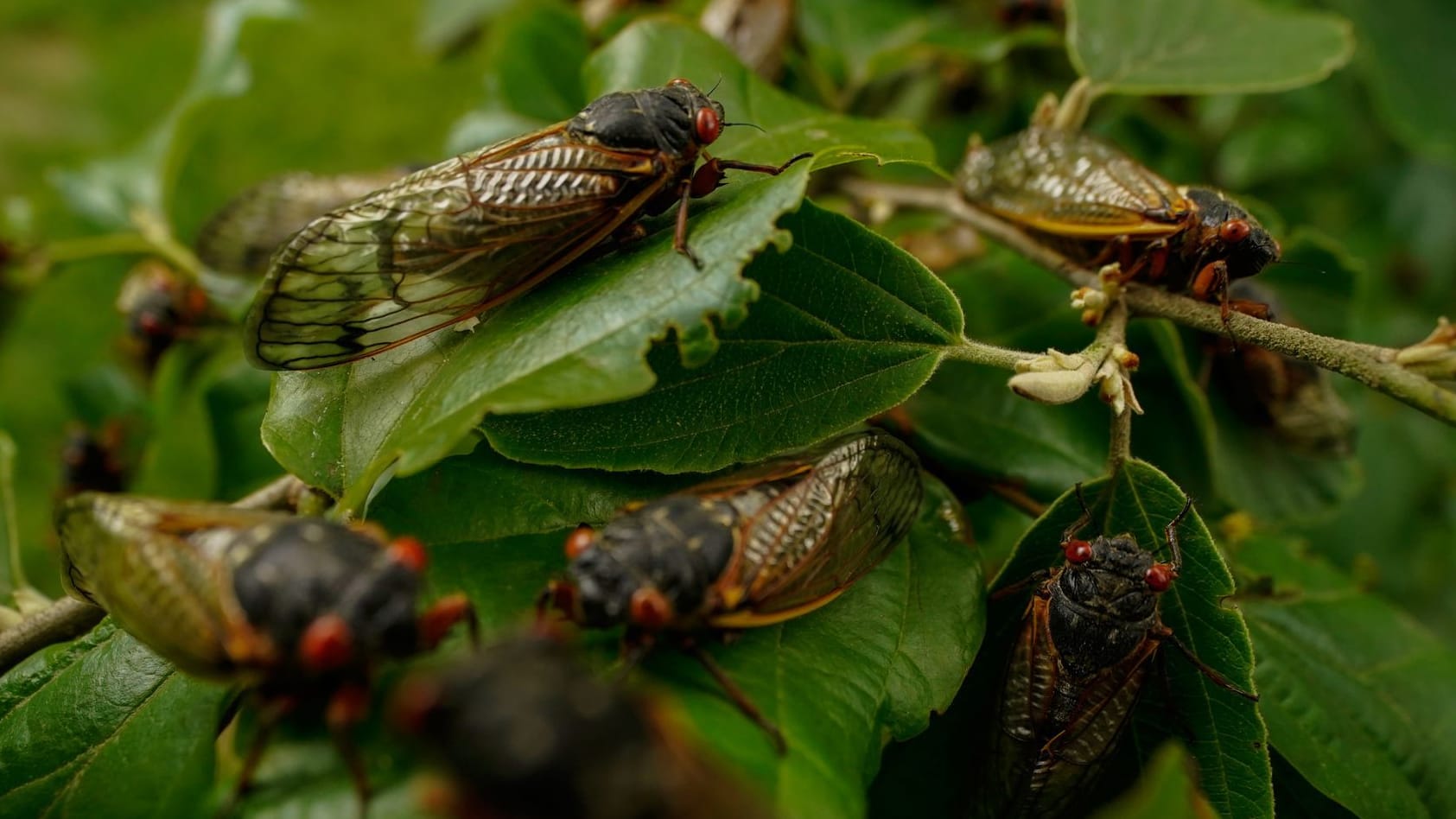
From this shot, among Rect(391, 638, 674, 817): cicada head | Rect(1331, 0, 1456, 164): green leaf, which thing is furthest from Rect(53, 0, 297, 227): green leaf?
Rect(1331, 0, 1456, 164): green leaf

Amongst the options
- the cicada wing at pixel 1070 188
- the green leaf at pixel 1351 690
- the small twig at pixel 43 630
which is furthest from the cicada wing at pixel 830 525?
the small twig at pixel 43 630

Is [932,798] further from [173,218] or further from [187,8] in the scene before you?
[187,8]

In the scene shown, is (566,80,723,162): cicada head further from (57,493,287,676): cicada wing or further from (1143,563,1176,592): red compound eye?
(1143,563,1176,592): red compound eye

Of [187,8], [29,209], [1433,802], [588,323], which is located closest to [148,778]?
[588,323]

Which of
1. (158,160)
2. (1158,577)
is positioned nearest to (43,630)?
(1158,577)

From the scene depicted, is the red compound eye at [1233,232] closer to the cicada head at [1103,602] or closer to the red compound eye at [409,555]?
the cicada head at [1103,602]

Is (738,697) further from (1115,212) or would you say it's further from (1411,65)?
(1411,65)
